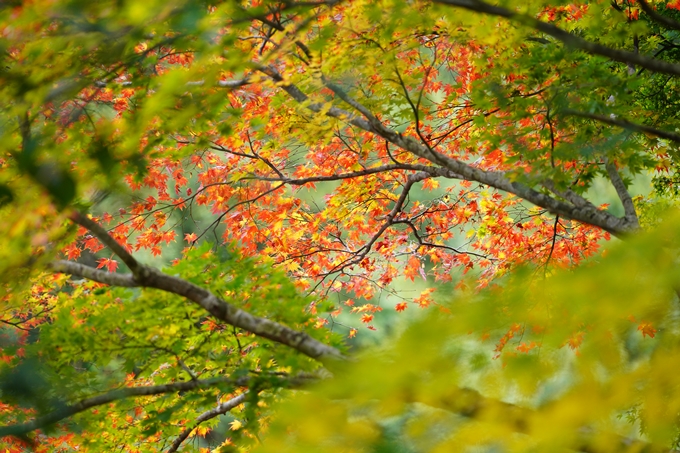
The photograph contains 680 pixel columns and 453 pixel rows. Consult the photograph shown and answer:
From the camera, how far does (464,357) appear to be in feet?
4.00

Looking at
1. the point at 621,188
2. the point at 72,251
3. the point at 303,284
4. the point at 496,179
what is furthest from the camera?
the point at 72,251

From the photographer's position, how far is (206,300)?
2166mm

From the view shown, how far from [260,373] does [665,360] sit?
1479 millimetres

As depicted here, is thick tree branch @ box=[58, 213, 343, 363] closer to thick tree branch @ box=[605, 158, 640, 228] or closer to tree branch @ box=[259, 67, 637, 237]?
tree branch @ box=[259, 67, 637, 237]

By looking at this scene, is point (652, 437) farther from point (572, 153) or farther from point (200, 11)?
point (572, 153)

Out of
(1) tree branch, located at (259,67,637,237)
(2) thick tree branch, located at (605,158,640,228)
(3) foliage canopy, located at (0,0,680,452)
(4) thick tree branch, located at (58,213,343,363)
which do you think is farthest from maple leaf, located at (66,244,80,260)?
(2) thick tree branch, located at (605,158,640,228)

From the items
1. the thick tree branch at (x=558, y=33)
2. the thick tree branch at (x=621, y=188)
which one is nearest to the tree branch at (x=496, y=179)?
the thick tree branch at (x=621, y=188)

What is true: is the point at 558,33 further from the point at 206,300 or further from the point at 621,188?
the point at 621,188

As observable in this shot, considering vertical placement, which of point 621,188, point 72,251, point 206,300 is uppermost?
point 72,251

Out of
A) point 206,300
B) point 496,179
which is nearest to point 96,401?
point 206,300

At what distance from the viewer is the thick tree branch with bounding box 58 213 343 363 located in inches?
82.5

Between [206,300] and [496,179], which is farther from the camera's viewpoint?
[496,179]

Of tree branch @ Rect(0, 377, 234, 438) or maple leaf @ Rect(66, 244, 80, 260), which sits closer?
tree branch @ Rect(0, 377, 234, 438)

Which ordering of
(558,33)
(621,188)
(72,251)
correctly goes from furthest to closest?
(72,251)
(621,188)
(558,33)
